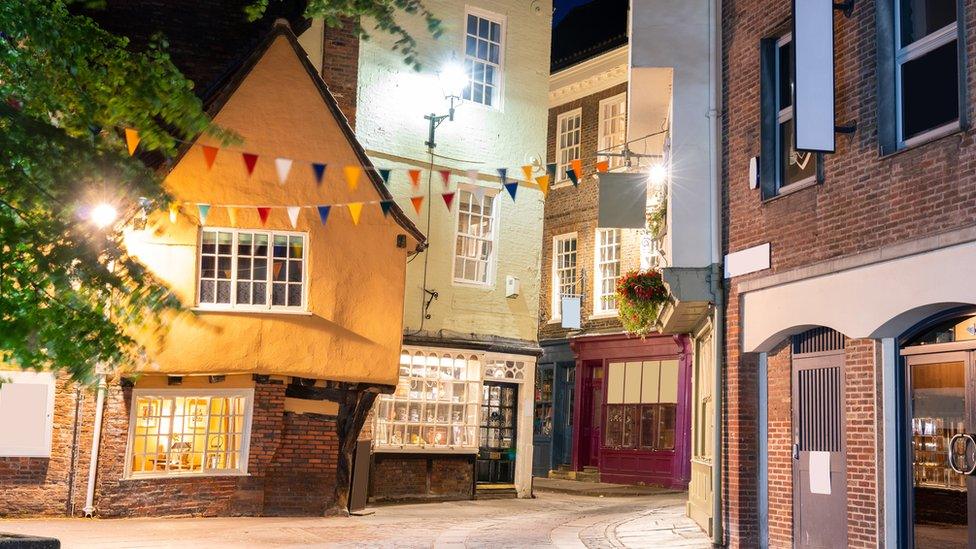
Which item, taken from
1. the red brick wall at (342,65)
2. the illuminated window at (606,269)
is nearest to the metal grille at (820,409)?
the red brick wall at (342,65)

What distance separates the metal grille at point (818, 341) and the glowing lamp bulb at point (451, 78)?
1090cm

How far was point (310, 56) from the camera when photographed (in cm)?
1966

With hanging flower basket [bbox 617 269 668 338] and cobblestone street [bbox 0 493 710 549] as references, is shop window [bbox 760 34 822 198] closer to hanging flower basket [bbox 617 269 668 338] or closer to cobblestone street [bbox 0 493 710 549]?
hanging flower basket [bbox 617 269 668 338]

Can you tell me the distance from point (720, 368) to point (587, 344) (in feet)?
45.8

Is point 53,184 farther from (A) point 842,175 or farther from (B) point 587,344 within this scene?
(B) point 587,344

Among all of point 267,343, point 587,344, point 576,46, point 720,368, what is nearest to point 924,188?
point 720,368

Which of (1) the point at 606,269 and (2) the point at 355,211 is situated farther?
(1) the point at 606,269

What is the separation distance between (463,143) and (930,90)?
12420 mm

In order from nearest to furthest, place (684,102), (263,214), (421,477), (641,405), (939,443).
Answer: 1. (939,443)
2. (684,102)
3. (263,214)
4. (421,477)
5. (641,405)

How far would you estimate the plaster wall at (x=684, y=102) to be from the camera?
559 inches

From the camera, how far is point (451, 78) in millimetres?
21750

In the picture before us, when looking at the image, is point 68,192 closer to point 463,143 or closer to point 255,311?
point 255,311

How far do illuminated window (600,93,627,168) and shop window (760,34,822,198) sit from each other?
12916mm

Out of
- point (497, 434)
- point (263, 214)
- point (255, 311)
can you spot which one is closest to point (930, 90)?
point (263, 214)
